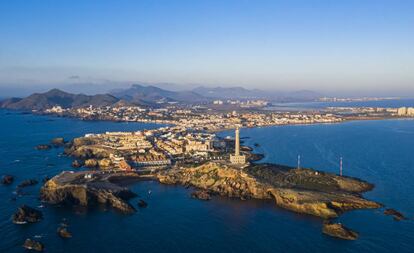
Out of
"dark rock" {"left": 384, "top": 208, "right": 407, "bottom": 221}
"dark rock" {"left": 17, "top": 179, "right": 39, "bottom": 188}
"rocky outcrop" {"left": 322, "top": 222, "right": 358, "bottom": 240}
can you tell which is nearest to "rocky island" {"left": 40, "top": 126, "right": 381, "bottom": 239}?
"rocky outcrop" {"left": 322, "top": 222, "right": 358, "bottom": 240}

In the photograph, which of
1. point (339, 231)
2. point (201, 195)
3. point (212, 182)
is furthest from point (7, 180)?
point (339, 231)

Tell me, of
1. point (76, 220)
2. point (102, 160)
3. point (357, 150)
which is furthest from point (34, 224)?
point (357, 150)

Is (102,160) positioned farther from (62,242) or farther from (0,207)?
(62,242)

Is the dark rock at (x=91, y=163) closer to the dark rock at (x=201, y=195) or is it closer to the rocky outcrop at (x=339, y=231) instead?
the dark rock at (x=201, y=195)

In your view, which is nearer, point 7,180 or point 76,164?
point 7,180

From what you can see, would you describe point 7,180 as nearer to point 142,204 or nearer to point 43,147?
point 142,204

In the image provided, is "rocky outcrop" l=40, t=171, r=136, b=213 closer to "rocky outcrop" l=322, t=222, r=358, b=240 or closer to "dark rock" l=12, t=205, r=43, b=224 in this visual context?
"dark rock" l=12, t=205, r=43, b=224
